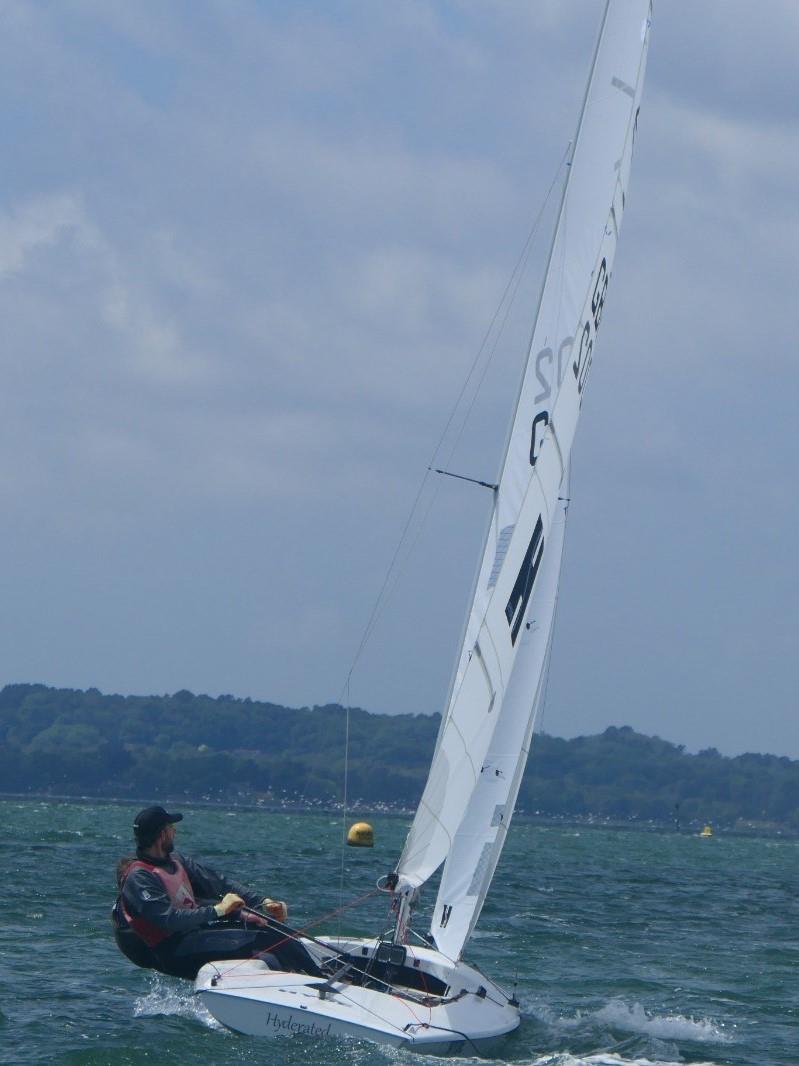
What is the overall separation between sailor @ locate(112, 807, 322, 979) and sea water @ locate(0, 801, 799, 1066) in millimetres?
528

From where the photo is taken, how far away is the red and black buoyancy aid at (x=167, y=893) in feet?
33.7

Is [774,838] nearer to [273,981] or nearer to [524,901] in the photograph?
[524,901]

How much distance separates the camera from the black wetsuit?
33.5 feet

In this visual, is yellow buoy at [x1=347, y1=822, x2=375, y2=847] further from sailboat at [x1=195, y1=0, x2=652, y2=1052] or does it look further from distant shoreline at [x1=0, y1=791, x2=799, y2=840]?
distant shoreline at [x1=0, y1=791, x2=799, y2=840]

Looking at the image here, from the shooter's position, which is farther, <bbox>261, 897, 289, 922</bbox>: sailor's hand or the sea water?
<bbox>261, 897, 289, 922</bbox>: sailor's hand

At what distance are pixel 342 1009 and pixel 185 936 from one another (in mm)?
1185

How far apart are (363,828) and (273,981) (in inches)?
191

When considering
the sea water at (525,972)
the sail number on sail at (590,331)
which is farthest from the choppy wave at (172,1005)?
the sail number on sail at (590,331)

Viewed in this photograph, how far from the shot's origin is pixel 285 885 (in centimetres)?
2419

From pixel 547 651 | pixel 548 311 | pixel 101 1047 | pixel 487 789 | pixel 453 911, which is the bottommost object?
pixel 101 1047

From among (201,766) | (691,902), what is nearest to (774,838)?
(201,766)

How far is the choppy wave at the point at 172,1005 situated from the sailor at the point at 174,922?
50 cm

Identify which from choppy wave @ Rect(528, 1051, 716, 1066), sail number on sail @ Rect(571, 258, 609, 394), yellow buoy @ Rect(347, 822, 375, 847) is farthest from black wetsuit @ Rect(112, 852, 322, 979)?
sail number on sail @ Rect(571, 258, 609, 394)

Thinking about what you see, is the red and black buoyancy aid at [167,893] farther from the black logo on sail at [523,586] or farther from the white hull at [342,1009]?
the black logo on sail at [523,586]
